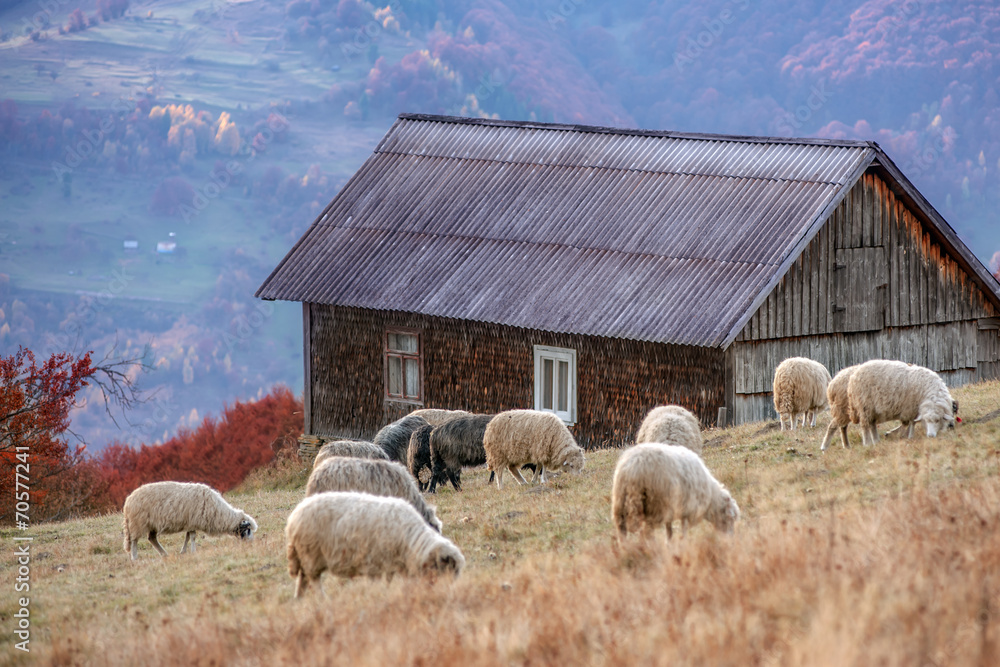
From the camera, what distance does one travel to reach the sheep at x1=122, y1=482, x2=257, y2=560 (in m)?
14.2

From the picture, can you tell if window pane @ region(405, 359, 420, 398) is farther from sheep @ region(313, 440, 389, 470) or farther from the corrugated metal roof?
sheep @ region(313, 440, 389, 470)

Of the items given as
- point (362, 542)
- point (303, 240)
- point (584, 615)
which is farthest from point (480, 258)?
point (584, 615)

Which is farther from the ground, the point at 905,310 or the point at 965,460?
the point at 905,310

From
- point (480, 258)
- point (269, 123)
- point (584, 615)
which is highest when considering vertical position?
point (269, 123)

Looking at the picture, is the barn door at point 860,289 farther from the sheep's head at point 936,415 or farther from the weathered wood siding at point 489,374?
the sheep's head at point 936,415

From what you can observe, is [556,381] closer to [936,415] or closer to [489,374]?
[489,374]

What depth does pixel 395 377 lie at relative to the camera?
2439 cm

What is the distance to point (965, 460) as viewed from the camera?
39.0 feet

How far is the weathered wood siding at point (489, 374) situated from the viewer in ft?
66.7

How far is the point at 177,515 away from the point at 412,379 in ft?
33.3

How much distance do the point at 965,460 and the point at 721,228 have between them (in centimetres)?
992

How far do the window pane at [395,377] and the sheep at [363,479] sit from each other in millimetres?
11511

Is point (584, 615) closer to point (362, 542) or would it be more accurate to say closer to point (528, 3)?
point (362, 542)

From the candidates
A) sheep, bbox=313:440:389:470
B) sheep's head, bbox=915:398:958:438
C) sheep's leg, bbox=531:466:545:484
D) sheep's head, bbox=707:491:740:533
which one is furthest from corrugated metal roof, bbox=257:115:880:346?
sheep's head, bbox=707:491:740:533
